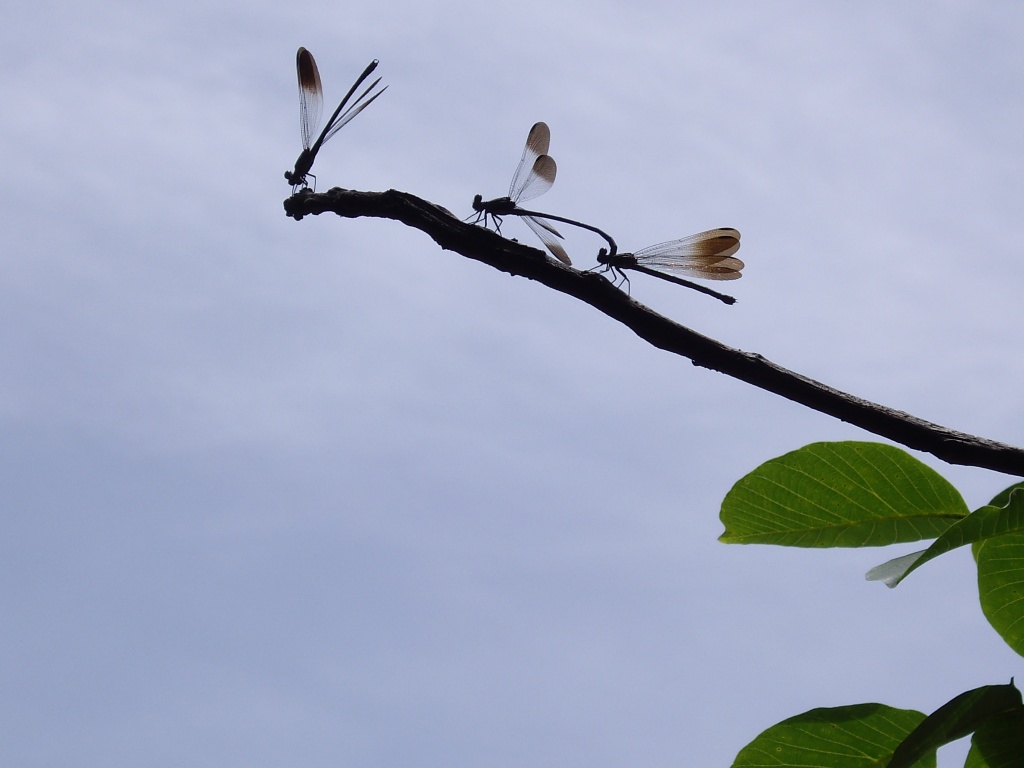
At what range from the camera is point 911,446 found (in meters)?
0.94

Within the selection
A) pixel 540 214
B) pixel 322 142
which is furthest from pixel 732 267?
pixel 322 142

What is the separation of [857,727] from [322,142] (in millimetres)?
1326

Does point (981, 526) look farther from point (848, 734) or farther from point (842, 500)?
point (848, 734)

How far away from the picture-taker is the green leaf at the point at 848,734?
3.48 feet

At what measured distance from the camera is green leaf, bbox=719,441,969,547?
1.07 meters

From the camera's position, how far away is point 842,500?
3.66ft

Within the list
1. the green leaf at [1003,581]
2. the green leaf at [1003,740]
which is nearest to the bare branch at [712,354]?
the green leaf at [1003,581]

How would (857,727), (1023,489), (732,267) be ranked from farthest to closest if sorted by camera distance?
(732,267) → (857,727) → (1023,489)

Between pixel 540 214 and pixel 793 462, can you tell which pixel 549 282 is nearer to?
pixel 793 462

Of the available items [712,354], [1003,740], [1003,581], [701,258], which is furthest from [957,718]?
[701,258]

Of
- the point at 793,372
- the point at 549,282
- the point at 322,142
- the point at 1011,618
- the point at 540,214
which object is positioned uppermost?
the point at 322,142

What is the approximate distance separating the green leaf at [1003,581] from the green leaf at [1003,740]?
0.47ft

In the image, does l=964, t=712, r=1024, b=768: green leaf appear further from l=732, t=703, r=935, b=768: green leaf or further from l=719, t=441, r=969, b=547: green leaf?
l=719, t=441, r=969, b=547: green leaf

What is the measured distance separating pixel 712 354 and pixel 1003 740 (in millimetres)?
569
